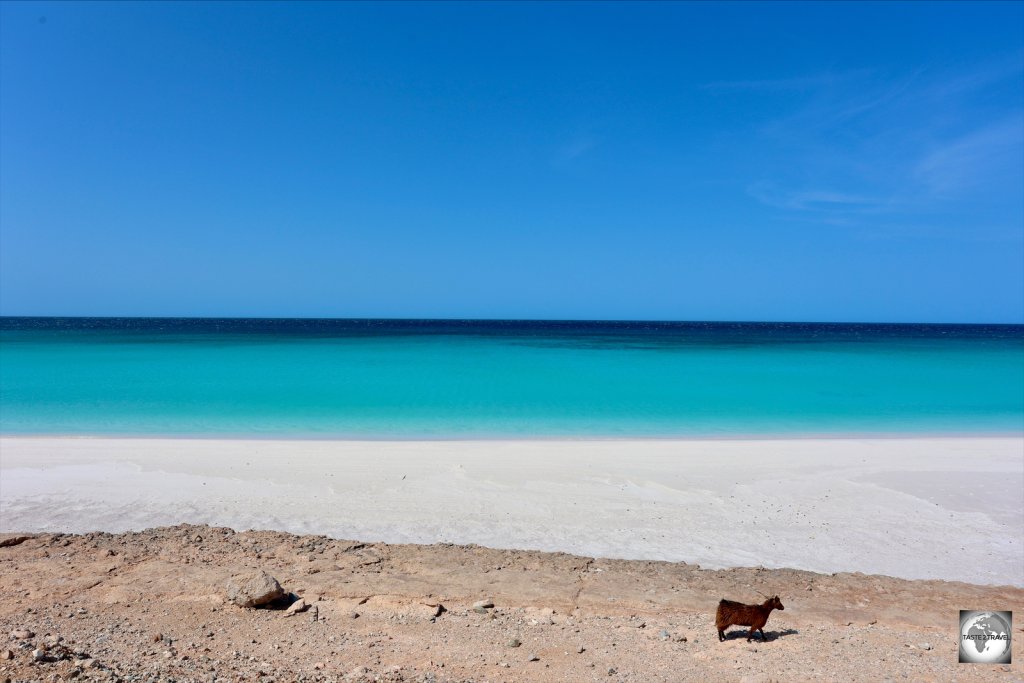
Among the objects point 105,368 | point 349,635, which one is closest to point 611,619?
point 349,635

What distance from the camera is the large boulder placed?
5.03 metres

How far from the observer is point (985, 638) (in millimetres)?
4727

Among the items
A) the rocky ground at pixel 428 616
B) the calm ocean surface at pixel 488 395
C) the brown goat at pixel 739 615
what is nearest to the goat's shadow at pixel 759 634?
the rocky ground at pixel 428 616

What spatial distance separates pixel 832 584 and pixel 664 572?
163cm

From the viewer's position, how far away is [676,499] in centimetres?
923

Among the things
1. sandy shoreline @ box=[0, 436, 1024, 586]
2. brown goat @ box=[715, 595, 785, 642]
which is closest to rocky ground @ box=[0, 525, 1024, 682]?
brown goat @ box=[715, 595, 785, 642]

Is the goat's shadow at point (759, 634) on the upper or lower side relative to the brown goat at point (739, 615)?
lower

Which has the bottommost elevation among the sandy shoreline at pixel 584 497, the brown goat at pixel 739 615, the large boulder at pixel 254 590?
the sandy shoreline at pixel 584 497

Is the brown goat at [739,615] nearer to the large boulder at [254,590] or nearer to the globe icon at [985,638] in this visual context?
the globe icon at [985,638]

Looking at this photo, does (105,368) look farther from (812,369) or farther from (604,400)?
(812,369)

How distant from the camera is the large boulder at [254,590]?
5027 millimetres

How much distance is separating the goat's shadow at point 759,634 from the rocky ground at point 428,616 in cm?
3

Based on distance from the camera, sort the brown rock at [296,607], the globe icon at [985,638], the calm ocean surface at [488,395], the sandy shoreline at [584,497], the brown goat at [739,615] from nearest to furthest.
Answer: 1. the globe icon at [985,638]
2. the brown goat at [739,615]
3. the brown rock at [296,607]
4. the sandy shoreline at [584,497]
5. the calm ocean surface at [488,395]

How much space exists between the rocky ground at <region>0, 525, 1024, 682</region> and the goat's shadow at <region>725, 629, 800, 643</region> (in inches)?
1.0
